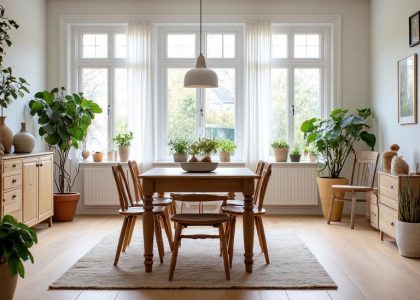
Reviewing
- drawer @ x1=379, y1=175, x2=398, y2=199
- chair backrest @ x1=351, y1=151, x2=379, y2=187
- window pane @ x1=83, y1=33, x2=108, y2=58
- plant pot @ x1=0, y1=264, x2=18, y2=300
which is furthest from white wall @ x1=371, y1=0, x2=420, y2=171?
plant pot @ x1=0, y1=264, x2=18, y2=300

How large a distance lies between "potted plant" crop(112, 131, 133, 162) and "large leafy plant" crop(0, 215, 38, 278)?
3.89 metres

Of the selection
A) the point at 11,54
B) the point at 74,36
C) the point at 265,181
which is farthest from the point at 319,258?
the point at 74,36

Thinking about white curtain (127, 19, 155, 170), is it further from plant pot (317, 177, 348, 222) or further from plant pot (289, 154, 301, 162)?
plant pot (317, 177, 348, 222)

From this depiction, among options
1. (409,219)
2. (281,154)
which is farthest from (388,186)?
(281,154)

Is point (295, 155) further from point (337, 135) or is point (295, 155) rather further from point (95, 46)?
point (95, 46)

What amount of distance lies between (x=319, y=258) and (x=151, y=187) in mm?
1738

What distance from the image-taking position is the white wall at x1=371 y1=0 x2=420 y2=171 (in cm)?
550

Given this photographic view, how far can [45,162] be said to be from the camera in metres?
5.97

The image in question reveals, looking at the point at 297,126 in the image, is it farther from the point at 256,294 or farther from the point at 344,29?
the point at 256,294

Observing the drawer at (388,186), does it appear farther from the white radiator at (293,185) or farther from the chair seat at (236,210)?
the white radiator at (293,185)

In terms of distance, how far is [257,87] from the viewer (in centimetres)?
700

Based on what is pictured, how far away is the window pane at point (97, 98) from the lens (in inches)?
287

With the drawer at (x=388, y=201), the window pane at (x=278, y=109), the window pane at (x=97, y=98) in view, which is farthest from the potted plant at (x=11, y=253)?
the window pane at (x=278, y=109)

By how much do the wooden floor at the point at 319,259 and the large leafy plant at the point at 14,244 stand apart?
0.49 metres
